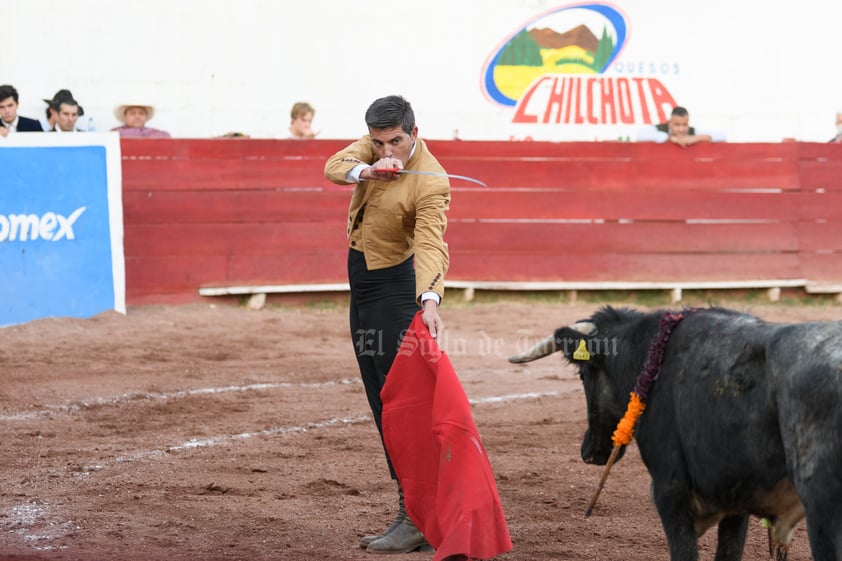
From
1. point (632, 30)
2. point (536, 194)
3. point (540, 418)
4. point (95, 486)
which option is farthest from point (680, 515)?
point (632, 30)

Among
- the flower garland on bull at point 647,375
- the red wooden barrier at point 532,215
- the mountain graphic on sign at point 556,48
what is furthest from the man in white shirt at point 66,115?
the flower garland on bull at point 647,375

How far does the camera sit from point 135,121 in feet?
30.8

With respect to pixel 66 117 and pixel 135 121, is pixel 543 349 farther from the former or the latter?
pixel 135 121

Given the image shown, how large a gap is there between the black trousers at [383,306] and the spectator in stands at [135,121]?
19.0 ft

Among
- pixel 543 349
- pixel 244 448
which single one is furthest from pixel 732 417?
pixel 244 448

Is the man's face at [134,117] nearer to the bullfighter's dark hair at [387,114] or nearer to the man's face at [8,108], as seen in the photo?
the man's face at [8,108]

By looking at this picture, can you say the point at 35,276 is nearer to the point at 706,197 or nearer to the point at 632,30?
the point at 706,197

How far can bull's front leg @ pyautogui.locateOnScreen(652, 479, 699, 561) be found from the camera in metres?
3.12

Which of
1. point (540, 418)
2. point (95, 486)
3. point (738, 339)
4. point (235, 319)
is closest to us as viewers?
point (738, 339)

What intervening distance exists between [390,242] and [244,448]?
168cm

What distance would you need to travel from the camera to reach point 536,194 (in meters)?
9.81

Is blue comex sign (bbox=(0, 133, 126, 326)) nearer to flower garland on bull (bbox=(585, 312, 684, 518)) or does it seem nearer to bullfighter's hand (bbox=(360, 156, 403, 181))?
bullfighter's hand (bbox=(360, 156, 403, 181))

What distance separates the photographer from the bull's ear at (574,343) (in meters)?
Answer: 3.44

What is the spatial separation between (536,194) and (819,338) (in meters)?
7.15
